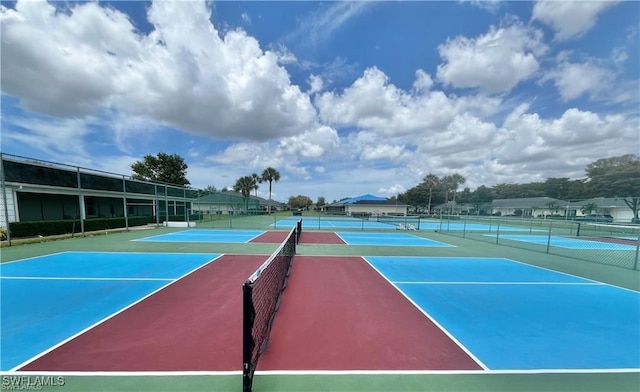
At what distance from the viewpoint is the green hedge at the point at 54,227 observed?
1528 centimetres

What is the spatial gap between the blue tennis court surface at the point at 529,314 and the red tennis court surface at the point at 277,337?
0.58 meters

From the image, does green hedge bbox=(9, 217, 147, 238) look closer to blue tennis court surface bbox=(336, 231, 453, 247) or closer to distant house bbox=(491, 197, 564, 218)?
blue tennis court surface bbox=(336, 231, 453, 247)

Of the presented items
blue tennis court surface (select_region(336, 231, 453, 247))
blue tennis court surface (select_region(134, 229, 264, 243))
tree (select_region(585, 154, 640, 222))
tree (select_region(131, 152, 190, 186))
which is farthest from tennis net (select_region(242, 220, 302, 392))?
tree (select_region(585, 154, 640, 222))

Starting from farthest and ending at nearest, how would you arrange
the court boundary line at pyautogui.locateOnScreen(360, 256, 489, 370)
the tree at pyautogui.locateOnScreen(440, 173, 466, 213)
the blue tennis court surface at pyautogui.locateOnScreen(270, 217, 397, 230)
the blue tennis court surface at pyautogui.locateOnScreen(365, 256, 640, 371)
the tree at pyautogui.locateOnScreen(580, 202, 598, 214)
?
the tree at pyautogui.locateOnScreen(440, 173, 466, 213)
the tree at pyautogui.locateOnScreen(580, 202, 598, 214)
the blue tennis court surface at pyautogui.locateOnScreen(270, 217, 397, 230)
the blue tennis court surface at pyautogui.locateOnScreen(365, 256, 640, 371)
the court boundary line at pyautogui.locateOnScreen(360, 256, 489, 370)

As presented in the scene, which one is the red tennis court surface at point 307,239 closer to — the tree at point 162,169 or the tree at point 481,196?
the tree at point 162,169

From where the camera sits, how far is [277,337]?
4.17 meters

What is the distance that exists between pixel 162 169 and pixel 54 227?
3131 centimetres

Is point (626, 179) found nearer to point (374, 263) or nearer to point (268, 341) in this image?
point (374, 263)

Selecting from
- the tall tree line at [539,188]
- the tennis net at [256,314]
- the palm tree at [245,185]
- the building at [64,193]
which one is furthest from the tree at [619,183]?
the palm tree at [245,185]

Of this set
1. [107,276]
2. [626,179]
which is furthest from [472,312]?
[626,179]

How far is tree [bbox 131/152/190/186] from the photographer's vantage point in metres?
44.9

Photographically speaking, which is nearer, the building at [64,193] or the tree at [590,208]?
the building at [64,193]

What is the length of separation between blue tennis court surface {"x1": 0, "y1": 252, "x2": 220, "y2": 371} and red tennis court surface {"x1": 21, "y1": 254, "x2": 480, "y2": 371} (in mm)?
488

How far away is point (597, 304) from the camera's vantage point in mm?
5965
